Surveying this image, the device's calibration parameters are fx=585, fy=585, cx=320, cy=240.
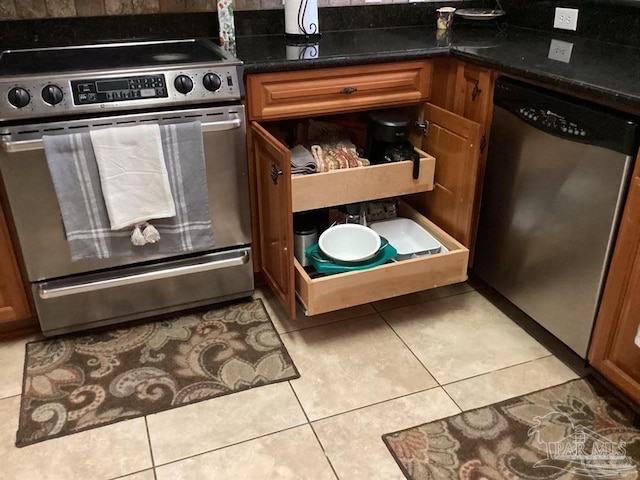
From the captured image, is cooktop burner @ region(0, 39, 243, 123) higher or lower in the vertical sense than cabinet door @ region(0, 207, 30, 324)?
higher

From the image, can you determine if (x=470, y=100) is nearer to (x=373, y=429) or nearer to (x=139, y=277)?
(x=373, y=429)

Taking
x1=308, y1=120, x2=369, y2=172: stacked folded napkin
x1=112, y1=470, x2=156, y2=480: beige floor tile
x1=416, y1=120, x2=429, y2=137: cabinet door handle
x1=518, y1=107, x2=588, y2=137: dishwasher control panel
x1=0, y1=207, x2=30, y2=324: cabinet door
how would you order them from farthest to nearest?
1. x1=416, y1=120, x2=429, y2=137: cabinet door handle
2. x1=308, y1=120, x2=369, y2=172: stacked folded napkin
3. x1=0, y1=207, x2=30, y2=324: cabinet door
4. x1=518, y1=107, x2=588, y2=137: dishwasher control panel
5. x1=112, y1=470, x2=156, y2=480: beige floor tile

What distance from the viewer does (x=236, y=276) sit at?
7.04ft

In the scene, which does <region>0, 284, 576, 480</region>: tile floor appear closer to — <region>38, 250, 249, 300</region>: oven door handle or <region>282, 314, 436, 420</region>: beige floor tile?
<region>282, 314, 436, 420</region>: beige floor tile

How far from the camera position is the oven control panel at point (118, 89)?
171cm

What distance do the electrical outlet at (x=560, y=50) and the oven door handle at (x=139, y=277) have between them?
1243 millimetres

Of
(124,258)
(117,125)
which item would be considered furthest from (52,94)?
(124,258)

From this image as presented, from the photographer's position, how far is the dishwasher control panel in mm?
1641

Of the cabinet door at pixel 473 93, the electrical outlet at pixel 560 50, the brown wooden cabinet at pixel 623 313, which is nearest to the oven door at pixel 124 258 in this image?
the cabinet door at pixel 473 93

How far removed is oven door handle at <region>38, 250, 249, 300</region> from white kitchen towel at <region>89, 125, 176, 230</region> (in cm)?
22

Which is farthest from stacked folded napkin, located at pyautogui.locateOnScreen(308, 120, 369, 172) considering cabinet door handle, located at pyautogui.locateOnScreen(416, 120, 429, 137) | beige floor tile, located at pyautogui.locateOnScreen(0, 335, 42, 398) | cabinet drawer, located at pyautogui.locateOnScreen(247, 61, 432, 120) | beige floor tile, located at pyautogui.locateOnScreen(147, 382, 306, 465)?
beige floor tile, located at pyautogui.locateOnScreen(0, 335, 42, 398)

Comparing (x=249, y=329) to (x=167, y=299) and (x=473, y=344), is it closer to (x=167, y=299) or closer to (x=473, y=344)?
(x=167, y=299)

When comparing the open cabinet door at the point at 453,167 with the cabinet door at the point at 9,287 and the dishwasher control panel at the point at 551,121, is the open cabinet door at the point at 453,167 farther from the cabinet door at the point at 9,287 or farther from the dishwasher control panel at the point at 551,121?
the cabinet door at the point at 9,287

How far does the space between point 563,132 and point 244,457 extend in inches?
50.4
